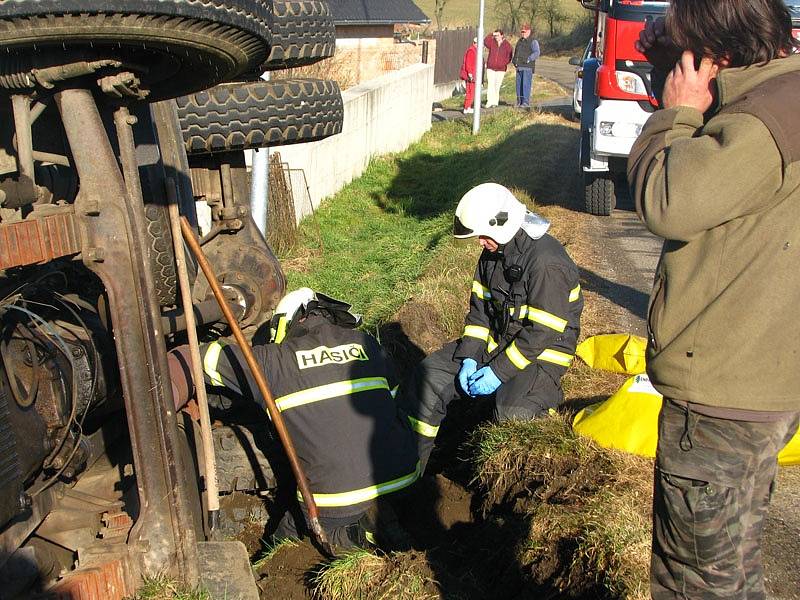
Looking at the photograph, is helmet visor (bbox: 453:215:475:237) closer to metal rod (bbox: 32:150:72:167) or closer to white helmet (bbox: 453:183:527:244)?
white helmet (bbox: 453:183:527:244)

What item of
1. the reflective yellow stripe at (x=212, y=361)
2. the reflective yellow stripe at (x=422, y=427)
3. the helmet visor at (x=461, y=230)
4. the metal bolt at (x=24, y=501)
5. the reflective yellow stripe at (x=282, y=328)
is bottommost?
the reflective yellow stripe at (x=422, y=427)

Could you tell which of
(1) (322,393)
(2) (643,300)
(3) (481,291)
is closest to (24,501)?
(1) (322,393)

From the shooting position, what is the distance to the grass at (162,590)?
2840 millimetres

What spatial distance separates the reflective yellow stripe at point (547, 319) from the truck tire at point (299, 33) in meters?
1.78

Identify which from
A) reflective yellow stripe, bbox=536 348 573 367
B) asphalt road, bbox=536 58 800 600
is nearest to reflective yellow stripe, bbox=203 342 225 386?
reflective yellow stripe, bbox=536 348 573 367

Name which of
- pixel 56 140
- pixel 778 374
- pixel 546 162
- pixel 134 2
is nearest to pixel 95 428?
pixel 56 140

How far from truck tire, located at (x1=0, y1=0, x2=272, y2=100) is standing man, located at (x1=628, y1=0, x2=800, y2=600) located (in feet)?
4.01

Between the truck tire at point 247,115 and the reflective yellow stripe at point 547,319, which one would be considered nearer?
the truck tire at point 247,115

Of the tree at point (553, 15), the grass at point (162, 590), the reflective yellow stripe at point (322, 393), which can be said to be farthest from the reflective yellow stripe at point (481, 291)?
the tree at point (553, 15)

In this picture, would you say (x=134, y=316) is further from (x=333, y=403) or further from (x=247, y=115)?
(x=247, y=115)

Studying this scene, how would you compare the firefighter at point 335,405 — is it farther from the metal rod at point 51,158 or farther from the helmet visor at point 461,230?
the metal rod at point 51,158

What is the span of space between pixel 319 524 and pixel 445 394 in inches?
50.3

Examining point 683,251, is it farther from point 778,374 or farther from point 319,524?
point 319,524

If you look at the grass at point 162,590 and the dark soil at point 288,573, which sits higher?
the grass at point 162,590
